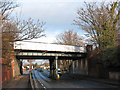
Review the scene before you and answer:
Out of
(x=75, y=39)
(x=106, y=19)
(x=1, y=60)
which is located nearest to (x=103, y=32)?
(x=106, y=19)

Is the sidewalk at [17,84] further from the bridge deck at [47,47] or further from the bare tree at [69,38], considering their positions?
the bare tree at [69,38]

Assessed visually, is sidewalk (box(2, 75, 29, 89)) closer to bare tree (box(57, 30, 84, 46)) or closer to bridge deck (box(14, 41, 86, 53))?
bridge deck (box(14, 41, 86, 53))

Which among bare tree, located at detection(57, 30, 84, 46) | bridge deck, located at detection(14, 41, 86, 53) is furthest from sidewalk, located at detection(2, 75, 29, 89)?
bare tree, located at detection(57, 30, 84, 46)

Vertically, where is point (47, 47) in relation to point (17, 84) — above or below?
above

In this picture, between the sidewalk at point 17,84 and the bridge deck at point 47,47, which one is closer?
the sidewalk at point 17,84

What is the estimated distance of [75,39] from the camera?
188ft

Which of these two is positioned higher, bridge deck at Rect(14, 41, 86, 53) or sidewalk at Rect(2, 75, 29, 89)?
bridge deck at Rect(14, 41, 86, 53)

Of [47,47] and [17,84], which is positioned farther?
[47,47]

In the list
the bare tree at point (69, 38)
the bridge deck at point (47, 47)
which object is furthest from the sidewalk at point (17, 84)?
the bare tree at point (69, 38)

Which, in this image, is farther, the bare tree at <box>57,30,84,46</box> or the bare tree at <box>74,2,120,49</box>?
the bare tree at <box>57,30,84,46</box>

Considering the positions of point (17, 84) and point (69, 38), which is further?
point (69, 38)

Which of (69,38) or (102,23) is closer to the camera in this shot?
(102,23)

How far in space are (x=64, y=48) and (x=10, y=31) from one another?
78.8 ft

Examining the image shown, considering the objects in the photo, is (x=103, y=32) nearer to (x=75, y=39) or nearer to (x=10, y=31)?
(x=10, y=31)
